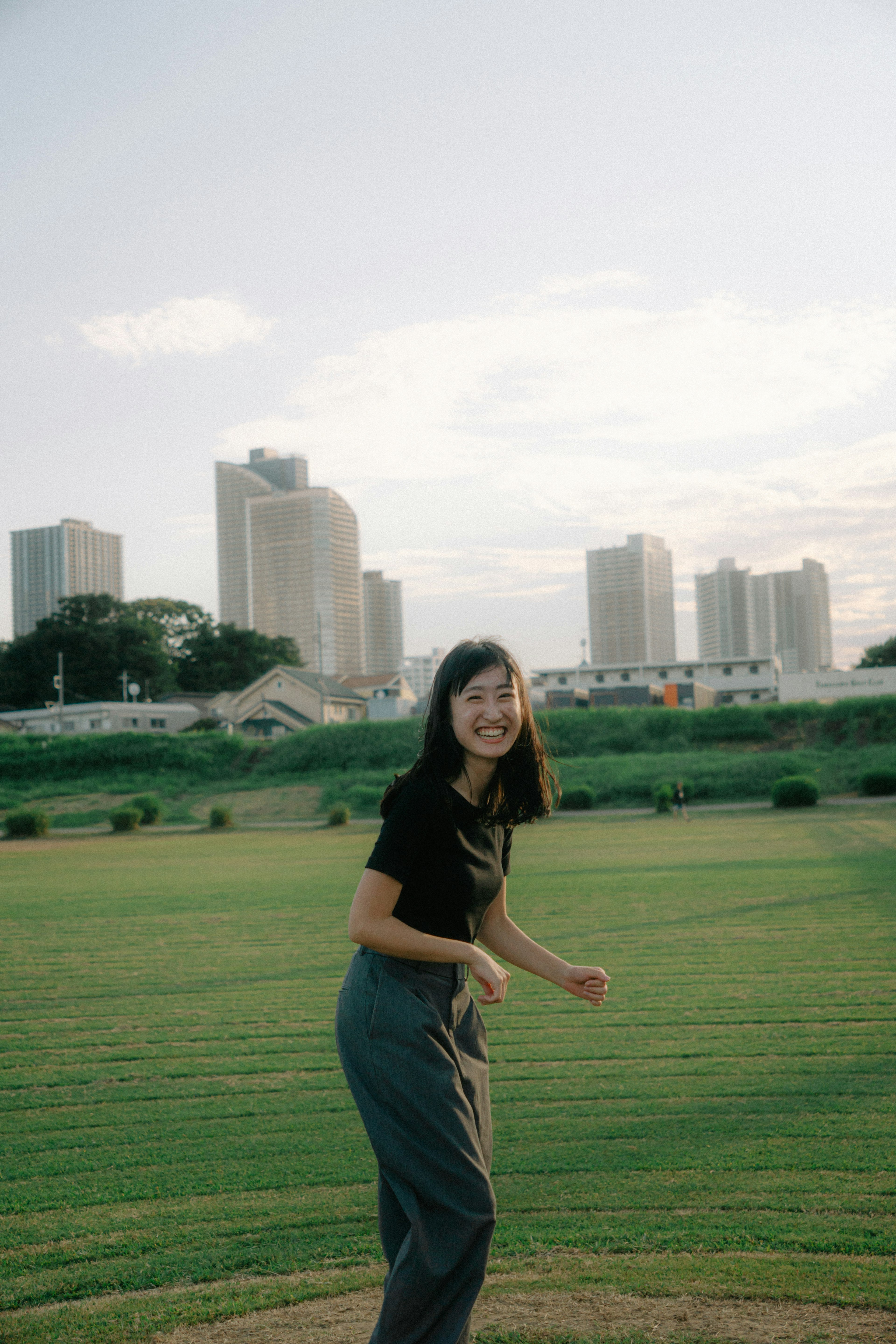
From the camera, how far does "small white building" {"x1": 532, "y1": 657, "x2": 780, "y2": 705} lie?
248ft

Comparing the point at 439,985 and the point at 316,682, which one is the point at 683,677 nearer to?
the point at 316,682

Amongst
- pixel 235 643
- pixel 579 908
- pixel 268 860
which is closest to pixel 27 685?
pixel 235 643

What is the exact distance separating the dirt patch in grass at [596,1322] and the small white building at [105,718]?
60.4m

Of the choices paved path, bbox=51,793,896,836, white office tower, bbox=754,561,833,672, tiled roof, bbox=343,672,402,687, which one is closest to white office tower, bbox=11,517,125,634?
tiled roof, bbox=343,672,402,687

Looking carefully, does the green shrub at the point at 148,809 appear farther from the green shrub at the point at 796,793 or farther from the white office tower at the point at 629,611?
the white office tower at the point at 629,611

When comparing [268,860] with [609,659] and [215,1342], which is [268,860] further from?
[609,659]

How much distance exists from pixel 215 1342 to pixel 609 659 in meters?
187

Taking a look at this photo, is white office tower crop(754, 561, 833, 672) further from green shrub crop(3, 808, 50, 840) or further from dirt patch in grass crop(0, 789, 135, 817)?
green shrub crop(3, 808, 50, 840)

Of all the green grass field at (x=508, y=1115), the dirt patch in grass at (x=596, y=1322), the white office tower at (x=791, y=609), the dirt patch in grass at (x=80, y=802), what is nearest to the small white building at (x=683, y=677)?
the dirt patch in grass at (x=80, y=802)

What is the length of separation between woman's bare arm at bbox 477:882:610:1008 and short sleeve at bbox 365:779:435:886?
0.46m

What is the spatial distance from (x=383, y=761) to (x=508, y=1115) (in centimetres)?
4233

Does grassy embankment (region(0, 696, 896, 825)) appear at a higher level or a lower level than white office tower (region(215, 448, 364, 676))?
lower

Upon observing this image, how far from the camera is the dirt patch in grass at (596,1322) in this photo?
3.03 m

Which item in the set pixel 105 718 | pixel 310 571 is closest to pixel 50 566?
pixel 310 571
